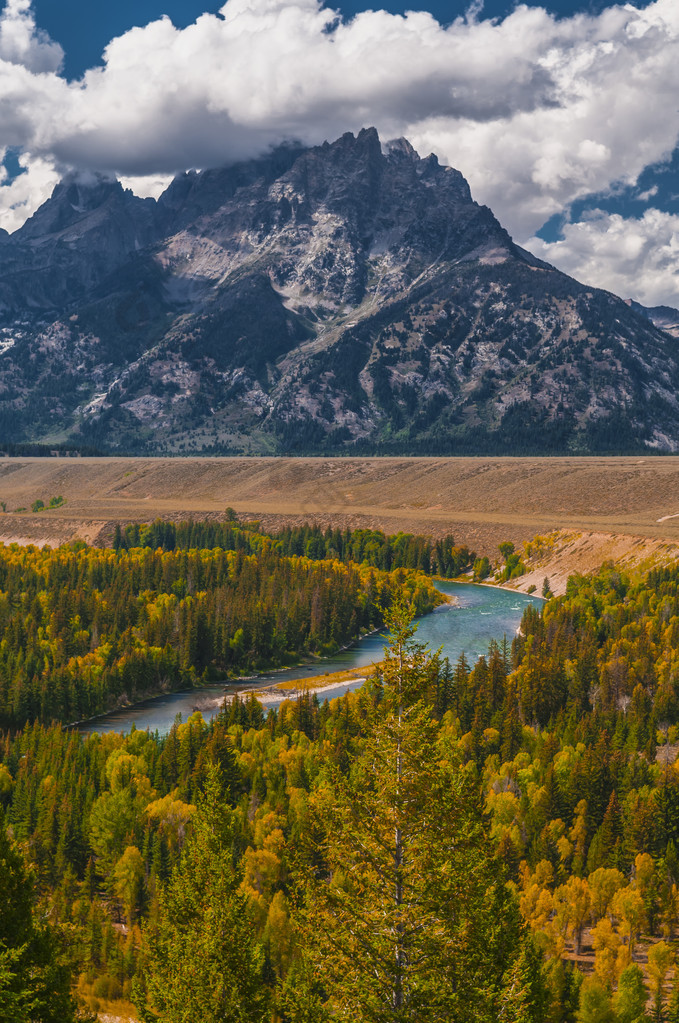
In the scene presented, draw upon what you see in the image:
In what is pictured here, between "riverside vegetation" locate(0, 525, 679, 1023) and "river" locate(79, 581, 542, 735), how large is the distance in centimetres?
1096

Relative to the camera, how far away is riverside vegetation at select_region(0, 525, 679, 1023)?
2200cm

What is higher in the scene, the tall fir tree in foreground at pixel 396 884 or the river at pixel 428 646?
the tall fir tree in foreground at pixel 396 884

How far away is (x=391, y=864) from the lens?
2178 centimetres

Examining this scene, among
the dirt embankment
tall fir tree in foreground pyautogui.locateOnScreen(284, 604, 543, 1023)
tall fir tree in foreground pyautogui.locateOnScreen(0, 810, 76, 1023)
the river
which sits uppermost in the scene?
tall fir tree in foreground pyautogui.locateOnScreen(284, 604, 543, 1023)

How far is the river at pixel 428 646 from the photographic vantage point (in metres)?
105

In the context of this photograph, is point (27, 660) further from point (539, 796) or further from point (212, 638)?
point (539, 796)

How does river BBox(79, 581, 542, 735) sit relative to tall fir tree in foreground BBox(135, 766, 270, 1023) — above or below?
below

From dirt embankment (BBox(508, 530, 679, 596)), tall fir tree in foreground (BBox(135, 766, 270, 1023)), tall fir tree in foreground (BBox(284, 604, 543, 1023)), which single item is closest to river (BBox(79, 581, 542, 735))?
dirt embankment (BBox(508, 530, 679, 596))

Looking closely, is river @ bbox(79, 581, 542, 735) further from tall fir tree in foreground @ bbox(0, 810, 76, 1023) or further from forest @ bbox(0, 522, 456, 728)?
tall fir tree in foreground @ bbox(0, 810, 76, 1023)

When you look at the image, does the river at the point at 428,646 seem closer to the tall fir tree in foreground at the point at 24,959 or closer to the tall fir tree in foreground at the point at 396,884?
the tall fir tree in foreground at the point at 24,959

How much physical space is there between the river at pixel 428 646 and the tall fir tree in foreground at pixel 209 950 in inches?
2558

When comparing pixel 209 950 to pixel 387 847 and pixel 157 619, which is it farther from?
pixel 157 619

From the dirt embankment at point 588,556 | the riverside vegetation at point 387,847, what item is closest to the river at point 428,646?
the dirt embankment at point 588,556

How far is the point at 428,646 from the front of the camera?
109m
